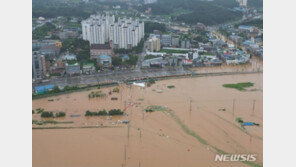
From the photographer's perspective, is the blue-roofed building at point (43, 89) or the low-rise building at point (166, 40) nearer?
the blue-roofed building at point (43, 89)

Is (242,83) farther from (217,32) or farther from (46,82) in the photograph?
(217,32)

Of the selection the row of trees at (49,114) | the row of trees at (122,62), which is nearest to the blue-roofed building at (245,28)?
the row of trees at (122,62)

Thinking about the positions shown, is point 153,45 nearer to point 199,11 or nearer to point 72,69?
point 72,69

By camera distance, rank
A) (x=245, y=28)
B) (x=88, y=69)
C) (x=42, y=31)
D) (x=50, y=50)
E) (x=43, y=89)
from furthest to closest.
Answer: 1. (x=245, y=28)
2. (x=42, y=31)
3. (x=50, y=50)
4. (x=88, y=69)
5. (x=43, y=89)

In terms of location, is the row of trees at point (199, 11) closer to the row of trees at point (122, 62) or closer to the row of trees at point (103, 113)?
the row of trees at point (122, 62)

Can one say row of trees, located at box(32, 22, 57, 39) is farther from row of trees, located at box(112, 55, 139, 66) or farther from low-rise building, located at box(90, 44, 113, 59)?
row of trees, located at box(112, 55, 139, 66)

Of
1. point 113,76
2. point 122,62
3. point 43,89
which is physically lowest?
point 43,89

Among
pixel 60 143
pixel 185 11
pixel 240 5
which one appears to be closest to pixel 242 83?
pixel 60 143

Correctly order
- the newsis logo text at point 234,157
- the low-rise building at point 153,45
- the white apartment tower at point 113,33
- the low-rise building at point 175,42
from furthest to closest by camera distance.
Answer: the low-rise building at point 175,42 → the white apartment tower at point 113,33 → the low-rise building at point 153,45 → the newsis logo text at point 234,157

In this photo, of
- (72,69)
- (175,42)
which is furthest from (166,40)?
(72,69)
